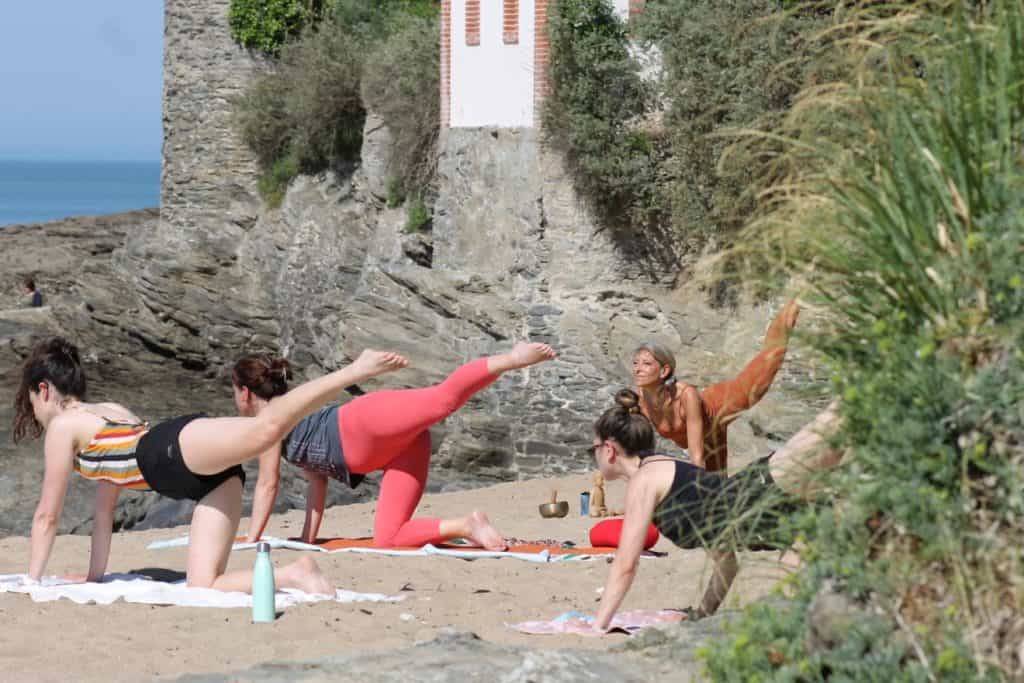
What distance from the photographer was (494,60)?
20359 millimetres

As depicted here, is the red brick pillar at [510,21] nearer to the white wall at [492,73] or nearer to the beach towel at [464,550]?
the white wall at [492,73]

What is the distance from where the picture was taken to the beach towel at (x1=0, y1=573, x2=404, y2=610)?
7.85 m

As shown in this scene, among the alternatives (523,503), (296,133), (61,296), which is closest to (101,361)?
(61,296)

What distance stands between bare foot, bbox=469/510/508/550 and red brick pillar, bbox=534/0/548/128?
10745 millimetres

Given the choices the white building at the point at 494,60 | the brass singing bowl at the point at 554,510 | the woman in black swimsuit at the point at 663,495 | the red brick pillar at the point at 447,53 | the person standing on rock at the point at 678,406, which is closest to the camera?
the woman in black swimsuit at the point at 663,495

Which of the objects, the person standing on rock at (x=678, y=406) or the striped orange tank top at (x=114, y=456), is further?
the person standing on rock at (x=678, y=406)

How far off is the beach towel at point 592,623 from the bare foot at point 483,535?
2.40 metres

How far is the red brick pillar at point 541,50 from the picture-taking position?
19.7m

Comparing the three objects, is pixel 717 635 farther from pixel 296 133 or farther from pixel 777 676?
pixel 296 133

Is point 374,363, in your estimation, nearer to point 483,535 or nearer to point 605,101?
point 483,535

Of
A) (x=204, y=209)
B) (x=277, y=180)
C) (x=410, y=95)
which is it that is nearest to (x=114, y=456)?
(x=410, y=95)

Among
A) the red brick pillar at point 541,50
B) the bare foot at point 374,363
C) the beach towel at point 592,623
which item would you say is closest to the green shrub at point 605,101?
the red brick pillar at point 541,50

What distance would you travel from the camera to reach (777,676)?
4.27 meters

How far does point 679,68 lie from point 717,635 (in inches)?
534
